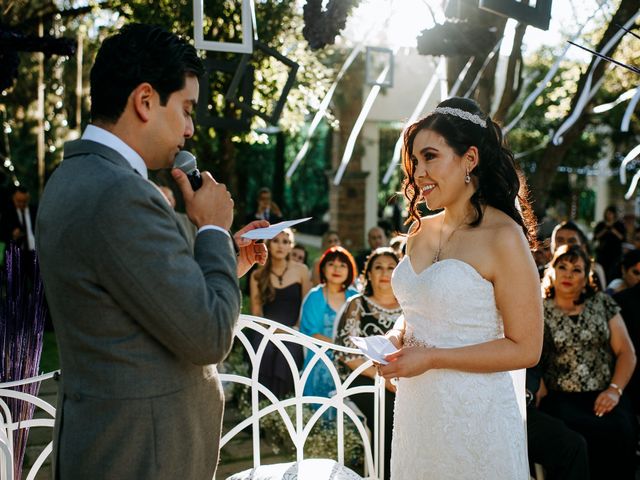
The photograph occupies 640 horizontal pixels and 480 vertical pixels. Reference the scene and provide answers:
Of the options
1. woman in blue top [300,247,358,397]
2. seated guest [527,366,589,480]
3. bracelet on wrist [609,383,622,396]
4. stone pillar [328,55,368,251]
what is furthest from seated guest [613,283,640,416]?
stone pillar [328,55,368,251]

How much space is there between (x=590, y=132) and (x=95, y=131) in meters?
25.7


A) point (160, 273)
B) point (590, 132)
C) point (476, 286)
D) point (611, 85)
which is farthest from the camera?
point (590, 132)

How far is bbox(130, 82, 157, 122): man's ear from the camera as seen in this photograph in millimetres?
1560

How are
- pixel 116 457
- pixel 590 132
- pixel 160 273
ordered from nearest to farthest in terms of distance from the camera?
pixel 160 273
pixel 116 457
pixel 590 132

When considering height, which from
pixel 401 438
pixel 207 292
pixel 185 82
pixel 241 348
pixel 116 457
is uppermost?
pixel 185 82

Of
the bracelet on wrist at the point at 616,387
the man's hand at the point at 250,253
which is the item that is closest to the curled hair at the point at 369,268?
the bracelet on wrist at the point at 616,387

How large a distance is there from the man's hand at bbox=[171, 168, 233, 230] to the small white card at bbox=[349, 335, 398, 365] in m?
0.87

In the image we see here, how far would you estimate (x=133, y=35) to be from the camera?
5.10 feet

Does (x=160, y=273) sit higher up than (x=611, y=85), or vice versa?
(x=611, y=85)

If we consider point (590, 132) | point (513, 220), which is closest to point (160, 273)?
point (513, 220)

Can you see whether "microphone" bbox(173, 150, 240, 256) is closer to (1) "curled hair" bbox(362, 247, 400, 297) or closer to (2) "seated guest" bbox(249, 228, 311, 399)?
(1) "curled hair" bbox(362, 247, 400, 297)

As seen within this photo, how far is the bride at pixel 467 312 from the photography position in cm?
234

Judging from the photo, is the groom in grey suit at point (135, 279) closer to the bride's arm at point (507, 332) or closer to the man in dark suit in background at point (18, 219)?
the bride's arm at point (507, 332)

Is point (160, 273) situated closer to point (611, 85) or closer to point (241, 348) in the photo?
point (241, 348)
